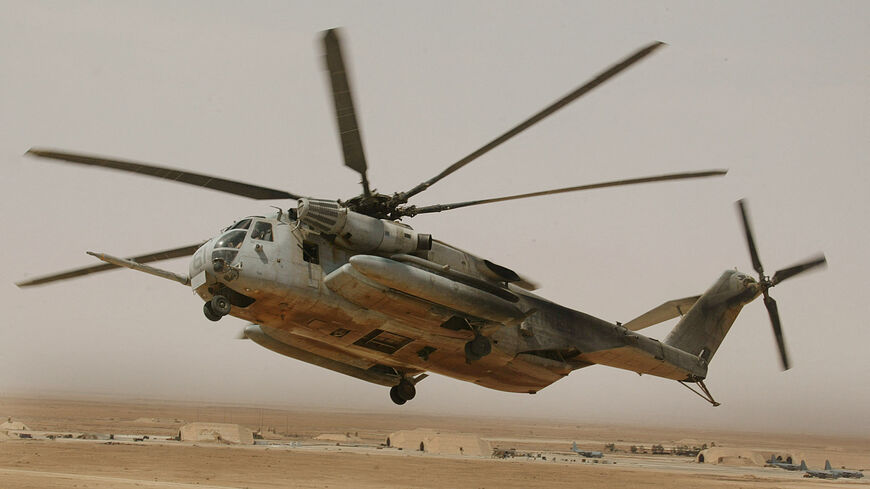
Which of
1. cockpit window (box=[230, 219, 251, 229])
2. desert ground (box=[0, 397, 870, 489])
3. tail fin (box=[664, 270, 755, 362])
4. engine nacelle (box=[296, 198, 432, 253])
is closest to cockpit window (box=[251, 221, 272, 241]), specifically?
cockpit window (box=[230, 219, 251, 229])

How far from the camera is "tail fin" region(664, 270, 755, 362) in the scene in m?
19.2

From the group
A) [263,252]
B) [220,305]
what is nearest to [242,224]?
[263,252]

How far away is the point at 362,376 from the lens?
17312 mm

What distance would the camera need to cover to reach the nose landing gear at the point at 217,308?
42.8ft

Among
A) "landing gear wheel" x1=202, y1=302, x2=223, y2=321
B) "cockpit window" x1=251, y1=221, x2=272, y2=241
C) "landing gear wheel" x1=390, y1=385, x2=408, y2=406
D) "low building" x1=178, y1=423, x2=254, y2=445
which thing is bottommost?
"landing gear wheel" x1=390, y1=385, x2=408, y2=406

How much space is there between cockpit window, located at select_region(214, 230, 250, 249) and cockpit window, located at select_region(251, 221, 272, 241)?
0.53ft

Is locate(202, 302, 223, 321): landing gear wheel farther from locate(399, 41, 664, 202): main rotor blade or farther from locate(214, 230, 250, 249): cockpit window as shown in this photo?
locate(399, 41, 664, 202): main rotor blade

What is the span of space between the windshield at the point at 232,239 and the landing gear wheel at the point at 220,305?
32.8 inches

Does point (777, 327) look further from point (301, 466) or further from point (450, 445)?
point (450, 445)

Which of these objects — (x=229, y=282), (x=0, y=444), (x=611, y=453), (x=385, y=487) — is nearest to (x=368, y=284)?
(x=229, y=282)

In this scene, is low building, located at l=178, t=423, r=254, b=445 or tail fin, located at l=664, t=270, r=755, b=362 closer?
tail fin, located at l=664, t=270, r=755, b=362

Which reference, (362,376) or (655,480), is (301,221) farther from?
(655,480)

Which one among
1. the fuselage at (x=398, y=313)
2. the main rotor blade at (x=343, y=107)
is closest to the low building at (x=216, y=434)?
the fuselage at (x=398, y=313)

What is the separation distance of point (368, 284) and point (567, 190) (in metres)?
3.66
